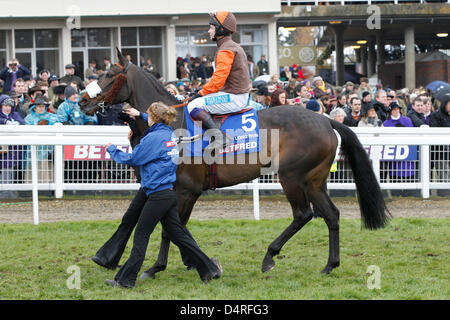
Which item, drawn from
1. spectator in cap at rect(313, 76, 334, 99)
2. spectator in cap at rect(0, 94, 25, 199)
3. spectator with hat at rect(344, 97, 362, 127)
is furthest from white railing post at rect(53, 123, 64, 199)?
spectator in cap at rect(313, 76, 334, 99)

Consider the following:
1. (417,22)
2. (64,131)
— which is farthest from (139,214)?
(417,22)

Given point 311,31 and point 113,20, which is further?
point 311,31

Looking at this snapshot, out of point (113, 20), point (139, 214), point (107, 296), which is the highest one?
point (113, 20)

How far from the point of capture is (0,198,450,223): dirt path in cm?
909

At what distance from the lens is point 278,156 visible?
648 centimetres

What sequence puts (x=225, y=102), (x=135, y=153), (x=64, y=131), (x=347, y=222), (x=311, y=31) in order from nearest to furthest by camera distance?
(x=135, y=153) → (x=225, y=102) → (x=347, y=222) → (x=64, y=131) → (x=311, y=31)

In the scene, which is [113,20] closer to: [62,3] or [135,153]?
[62,3]

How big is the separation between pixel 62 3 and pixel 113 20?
1724mm

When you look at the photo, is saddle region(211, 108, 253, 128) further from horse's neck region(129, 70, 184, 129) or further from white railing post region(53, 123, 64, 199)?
white railing post region(53, 123, 64, 199)

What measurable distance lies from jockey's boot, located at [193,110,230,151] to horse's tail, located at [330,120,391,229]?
1.11 m

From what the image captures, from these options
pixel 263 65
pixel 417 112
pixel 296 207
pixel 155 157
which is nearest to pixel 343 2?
pixel 263 65

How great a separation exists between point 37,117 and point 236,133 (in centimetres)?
485

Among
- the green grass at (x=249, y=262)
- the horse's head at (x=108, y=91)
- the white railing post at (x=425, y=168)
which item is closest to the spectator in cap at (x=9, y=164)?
the green grass at (x=249, y=262)

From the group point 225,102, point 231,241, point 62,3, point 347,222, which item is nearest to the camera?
point 225,102
